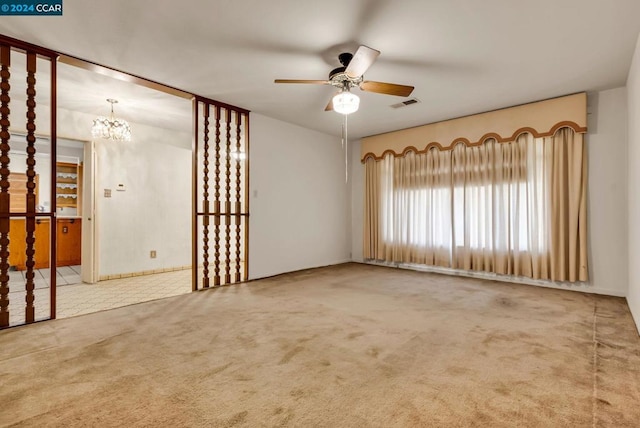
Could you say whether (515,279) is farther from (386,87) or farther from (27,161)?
(27,161)

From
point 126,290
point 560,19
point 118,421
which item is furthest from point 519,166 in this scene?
point 126,290

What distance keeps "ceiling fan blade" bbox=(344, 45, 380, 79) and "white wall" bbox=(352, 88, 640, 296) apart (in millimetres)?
3480

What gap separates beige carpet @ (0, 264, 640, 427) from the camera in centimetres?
162

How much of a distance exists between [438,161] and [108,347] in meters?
5.19

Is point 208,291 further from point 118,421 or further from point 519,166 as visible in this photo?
point 519,166

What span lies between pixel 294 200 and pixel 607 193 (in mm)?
4472

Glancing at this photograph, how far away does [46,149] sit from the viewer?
22.1 feet

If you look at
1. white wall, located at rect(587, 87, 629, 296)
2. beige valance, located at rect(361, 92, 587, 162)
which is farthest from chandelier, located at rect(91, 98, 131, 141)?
white wall, located at rect(587, 87, 629, 296)

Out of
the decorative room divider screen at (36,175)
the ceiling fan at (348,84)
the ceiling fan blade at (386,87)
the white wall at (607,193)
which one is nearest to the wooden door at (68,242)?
the decorative room divider screen at (36,175)

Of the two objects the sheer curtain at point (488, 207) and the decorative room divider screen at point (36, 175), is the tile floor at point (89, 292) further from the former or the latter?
the sheer curtain at point (488, 207)

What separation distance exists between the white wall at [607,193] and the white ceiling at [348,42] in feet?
1.05

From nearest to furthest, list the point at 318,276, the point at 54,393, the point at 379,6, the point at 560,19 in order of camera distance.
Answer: the point at 54,393 → the point at 379,6 → the point at 560,19 → the point at 318,276

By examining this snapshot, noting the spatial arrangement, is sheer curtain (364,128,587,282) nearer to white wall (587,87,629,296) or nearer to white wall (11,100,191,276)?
white wall (587,87,629,296)

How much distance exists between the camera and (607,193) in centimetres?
404
